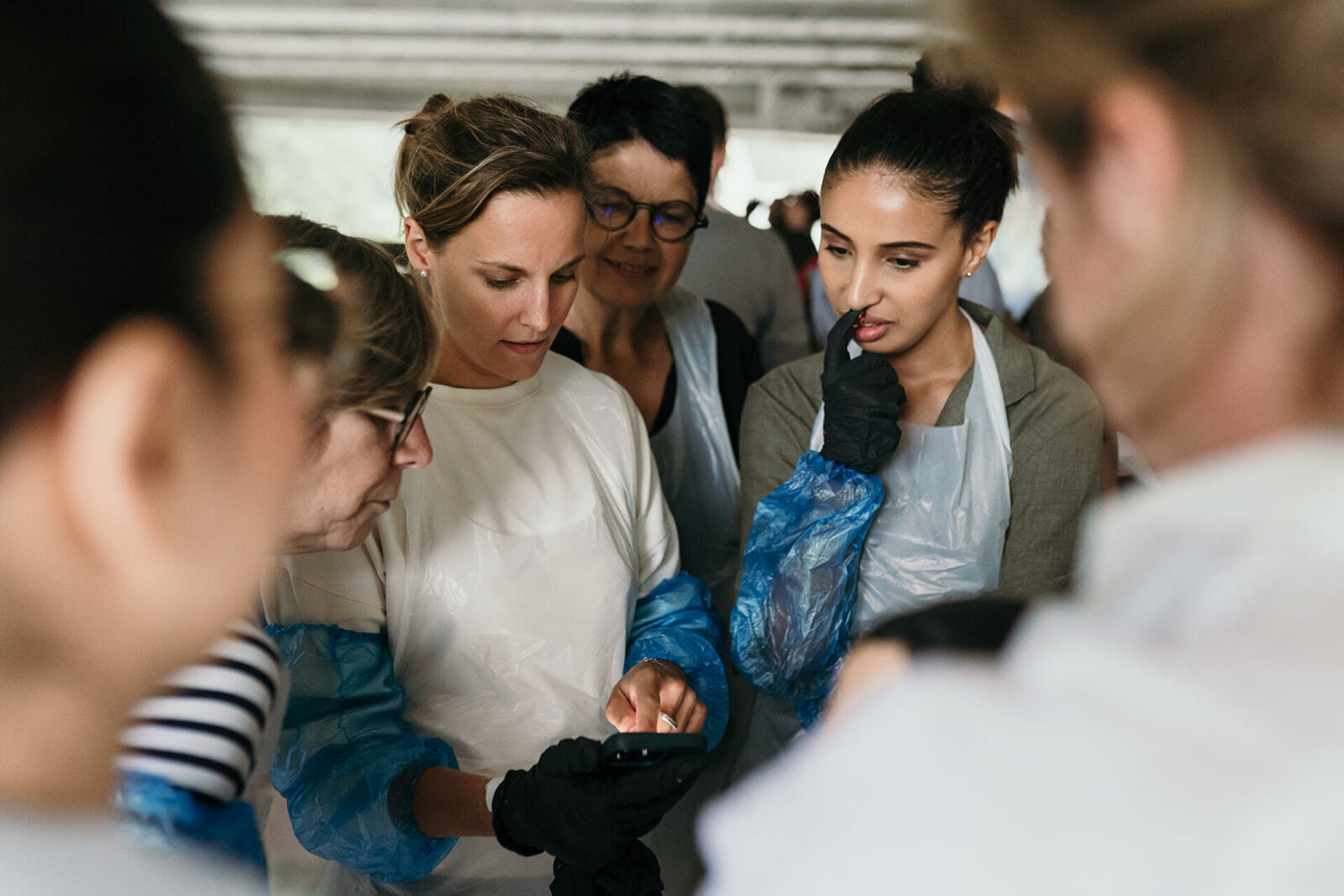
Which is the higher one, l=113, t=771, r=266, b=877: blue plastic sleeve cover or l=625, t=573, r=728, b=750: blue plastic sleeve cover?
l=113, t=771, r=266, b=877: blue plastic sleeve cover

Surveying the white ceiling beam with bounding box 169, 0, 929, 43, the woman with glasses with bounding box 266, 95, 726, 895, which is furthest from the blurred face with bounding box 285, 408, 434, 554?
the white ceiling beam with bounding box 169, 0, 929, 43

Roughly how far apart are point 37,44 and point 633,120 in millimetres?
1630

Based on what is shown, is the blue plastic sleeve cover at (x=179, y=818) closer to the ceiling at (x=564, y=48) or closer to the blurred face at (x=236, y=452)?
the blurred face at (x=236, y=452)

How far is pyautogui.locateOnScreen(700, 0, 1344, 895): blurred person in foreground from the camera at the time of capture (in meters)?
0.37

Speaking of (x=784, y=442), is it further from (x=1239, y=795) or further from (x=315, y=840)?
(x=1239, y=795)

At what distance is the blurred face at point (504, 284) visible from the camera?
4.85 ft

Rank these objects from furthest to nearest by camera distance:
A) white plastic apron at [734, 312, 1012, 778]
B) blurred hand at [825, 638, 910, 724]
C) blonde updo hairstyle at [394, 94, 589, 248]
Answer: white plastic apron at [734, 312, 1012, 778]
blonde updo hairstyle at [394, 94, 589, 248]
blurred hand at [825, 638, 910, 724]

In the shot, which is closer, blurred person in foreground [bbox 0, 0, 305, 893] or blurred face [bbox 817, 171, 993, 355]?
blurred person in foreground [bbox 0, 0, 305, 893]

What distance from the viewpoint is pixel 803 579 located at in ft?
4.90

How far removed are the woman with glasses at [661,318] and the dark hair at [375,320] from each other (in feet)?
2.61

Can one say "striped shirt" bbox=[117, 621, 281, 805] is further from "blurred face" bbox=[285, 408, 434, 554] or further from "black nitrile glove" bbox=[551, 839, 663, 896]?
"black nitrile glove" bbox=[551, 839, 663, 896]

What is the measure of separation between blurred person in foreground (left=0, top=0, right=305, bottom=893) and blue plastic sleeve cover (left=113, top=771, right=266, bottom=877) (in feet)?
1.15

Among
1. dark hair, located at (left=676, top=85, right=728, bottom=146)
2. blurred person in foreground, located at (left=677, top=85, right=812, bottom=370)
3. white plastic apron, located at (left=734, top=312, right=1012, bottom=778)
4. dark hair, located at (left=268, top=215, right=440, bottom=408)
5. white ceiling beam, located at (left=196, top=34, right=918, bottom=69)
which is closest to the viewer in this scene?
dark hair, located at (left=268, top=215, right=440, bottom=408)

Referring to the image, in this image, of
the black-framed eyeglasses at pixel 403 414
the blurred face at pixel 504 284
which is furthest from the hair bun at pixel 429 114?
the black-framed eyeglasses at pixel 403 414
